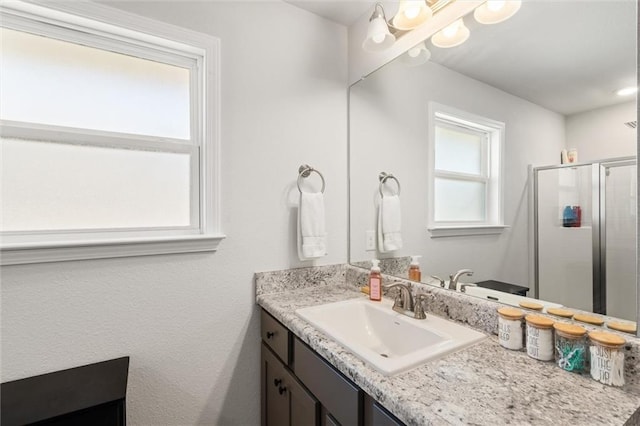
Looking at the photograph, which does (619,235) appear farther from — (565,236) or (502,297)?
(502,297)

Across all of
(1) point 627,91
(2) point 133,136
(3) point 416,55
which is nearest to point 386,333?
(1) point 627,91

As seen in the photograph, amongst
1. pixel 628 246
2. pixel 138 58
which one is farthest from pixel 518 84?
pixel 138 58

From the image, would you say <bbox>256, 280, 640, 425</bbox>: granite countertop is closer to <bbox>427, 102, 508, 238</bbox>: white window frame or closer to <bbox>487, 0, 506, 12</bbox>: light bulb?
<bbox>427, 102, 508, 238</bbox>: white window frame

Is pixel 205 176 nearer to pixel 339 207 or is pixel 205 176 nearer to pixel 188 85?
pixel 188 85

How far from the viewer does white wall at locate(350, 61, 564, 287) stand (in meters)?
1.08

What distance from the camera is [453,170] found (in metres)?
1.37

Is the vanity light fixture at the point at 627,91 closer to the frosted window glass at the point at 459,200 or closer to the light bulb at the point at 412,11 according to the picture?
the frosted window glass at the point at 459,200

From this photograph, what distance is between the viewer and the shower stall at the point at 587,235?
837mm

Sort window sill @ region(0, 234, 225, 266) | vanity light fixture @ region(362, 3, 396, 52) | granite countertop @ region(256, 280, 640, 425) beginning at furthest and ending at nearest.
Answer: vanity light fixture @ region(362, 3, 396, 52)
window sill @ region(0, 234, 225, 266)
granite countertop @ region(256, 280, 640, 425)

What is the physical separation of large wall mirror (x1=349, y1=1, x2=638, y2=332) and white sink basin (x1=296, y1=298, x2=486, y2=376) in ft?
0.88

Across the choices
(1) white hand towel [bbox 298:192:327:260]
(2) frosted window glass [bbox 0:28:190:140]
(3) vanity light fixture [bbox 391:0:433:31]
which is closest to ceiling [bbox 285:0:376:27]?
(3) vanity light fixture [bbox 391:0:433:31]

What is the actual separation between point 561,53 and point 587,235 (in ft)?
1.98

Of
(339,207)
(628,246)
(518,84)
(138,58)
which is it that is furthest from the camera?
(339,207)

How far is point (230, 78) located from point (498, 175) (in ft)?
4.22
